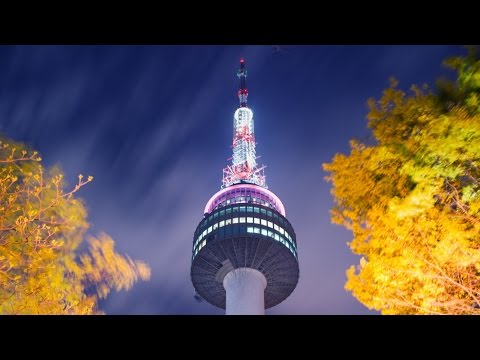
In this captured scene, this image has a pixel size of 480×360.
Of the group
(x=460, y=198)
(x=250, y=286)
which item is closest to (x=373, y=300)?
(x=460, y=198)

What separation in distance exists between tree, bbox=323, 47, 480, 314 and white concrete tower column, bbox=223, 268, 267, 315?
46.3 metres

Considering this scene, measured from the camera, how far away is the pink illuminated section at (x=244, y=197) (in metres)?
65.2

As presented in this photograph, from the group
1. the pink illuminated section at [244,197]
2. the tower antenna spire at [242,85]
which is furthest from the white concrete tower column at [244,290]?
the tower antenna spire at [242,85]

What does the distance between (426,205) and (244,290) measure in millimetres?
49884

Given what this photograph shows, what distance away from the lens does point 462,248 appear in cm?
1049

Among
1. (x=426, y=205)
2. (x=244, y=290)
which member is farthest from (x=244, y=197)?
(x=426, y=205)

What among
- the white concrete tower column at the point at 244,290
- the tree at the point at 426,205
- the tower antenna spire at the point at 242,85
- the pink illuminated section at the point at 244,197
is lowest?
the tree at the point at 426,205

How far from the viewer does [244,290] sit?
58562mm

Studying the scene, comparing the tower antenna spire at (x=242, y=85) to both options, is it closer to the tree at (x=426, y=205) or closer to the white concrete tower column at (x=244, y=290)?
the white concrete tower column at (x=244, y=290)

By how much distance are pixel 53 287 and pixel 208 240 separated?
159ft

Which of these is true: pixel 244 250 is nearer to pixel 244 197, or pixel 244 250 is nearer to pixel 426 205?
pixel 244 197

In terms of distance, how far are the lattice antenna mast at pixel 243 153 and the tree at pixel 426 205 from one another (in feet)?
183

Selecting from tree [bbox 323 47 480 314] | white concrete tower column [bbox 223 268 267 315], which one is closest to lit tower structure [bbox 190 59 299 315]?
white concrete tower column [bbox 223 268 267 315]
